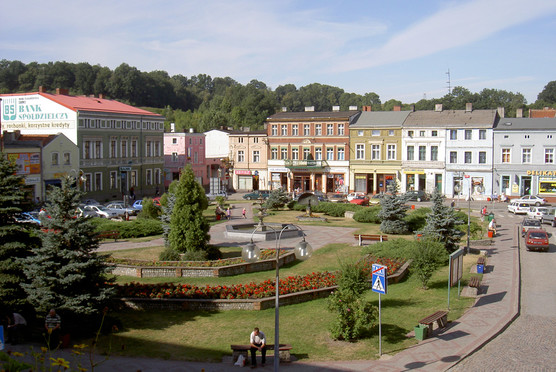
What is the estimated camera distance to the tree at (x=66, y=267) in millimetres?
17484

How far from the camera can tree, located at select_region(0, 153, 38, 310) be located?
18.0 metres

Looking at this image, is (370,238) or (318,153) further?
(318,153)

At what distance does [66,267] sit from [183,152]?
57683 millimetres

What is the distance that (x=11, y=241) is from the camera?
18969 mm

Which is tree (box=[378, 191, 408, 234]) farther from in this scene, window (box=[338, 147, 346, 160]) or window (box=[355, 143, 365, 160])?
window (box=[338, 147, 346, 160])

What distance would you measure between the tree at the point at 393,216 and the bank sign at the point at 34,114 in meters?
32.2

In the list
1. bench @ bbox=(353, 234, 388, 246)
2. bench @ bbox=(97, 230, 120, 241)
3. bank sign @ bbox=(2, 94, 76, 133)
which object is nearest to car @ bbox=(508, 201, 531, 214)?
bench @ bbox=(353, 234, 388, 246)

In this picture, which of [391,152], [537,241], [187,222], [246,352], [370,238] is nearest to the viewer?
[246,352]

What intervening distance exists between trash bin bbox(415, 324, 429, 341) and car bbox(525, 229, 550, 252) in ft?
60.9

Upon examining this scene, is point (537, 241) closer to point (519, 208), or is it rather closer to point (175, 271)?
point (519, 208)

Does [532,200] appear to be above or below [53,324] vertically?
above

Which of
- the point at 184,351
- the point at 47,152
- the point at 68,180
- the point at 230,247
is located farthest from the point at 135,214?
the point at 184,351

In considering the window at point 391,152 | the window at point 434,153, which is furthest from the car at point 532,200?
the window at point 391,152

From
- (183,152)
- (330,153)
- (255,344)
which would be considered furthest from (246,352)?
(183,152)
